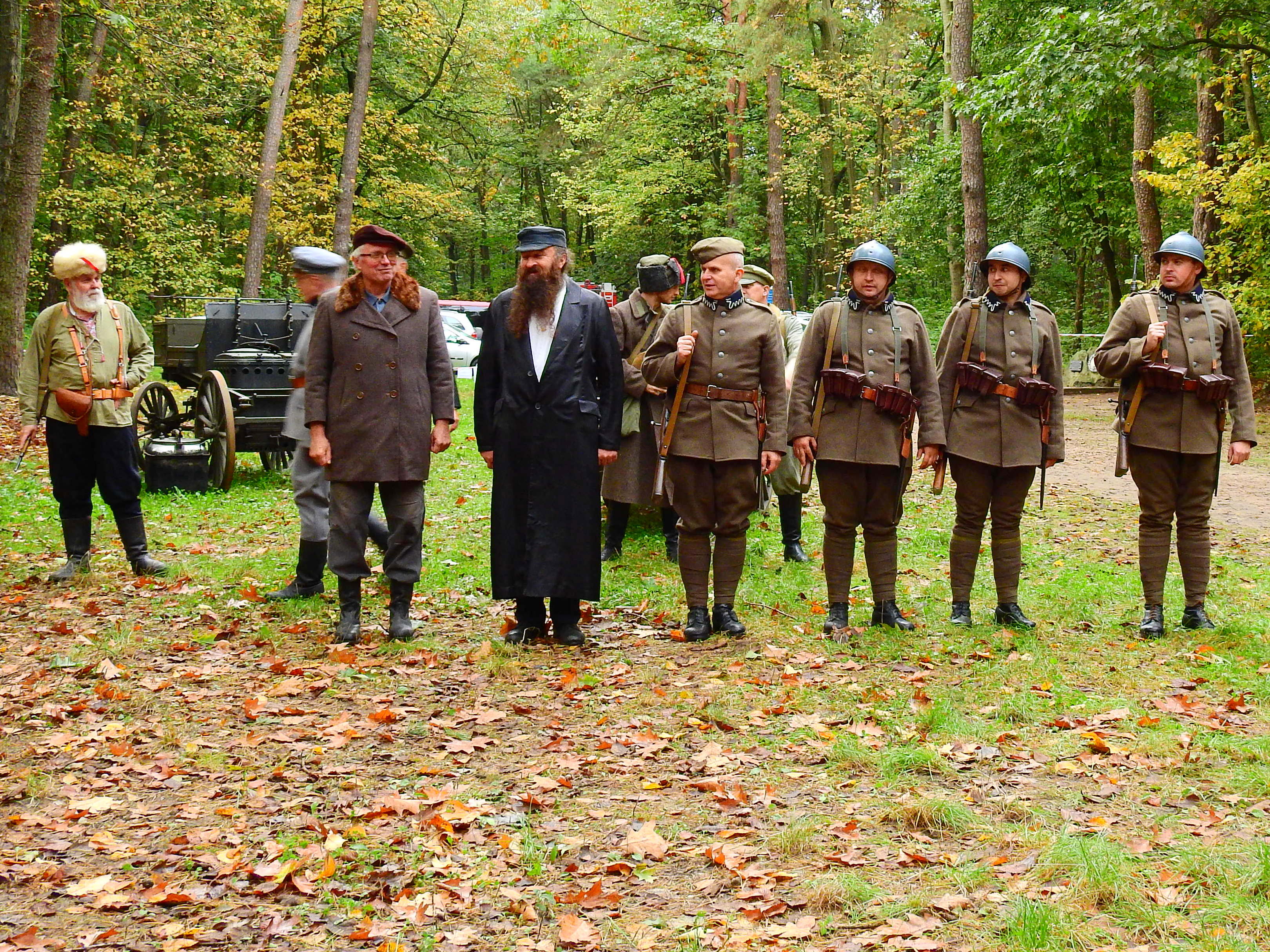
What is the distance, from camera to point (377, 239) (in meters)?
6.66

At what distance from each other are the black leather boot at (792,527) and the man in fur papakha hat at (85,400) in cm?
462

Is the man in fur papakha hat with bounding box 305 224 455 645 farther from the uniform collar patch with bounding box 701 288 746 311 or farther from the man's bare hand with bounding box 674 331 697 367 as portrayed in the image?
the uniform collar patch with bounding box 701 288 746 311

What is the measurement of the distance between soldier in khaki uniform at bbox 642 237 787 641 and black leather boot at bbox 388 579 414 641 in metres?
1.59

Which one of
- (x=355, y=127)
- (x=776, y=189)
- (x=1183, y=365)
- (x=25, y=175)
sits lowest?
(x=1183, y=365)

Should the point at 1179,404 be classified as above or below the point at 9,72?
below

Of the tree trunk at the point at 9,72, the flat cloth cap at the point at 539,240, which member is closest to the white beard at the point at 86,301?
the flat cloth cap at the point at 539,240

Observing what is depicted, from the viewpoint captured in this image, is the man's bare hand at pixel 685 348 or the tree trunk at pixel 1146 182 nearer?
the man's bare hand at pixel 685 348

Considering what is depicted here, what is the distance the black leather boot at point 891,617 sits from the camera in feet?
23.2

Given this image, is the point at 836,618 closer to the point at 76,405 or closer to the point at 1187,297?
the point at 1187,297

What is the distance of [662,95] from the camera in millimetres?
32031

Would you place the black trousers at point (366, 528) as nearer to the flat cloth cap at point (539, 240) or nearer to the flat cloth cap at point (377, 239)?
the flat cloth cap at point (377, 239)

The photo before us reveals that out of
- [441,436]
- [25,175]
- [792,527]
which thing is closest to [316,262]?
[441,436]

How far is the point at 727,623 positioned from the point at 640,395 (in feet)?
7.66

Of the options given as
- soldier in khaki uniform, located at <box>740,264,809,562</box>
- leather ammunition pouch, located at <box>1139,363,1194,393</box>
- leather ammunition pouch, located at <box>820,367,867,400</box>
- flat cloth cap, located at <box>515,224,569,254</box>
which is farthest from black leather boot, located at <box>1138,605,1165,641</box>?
flat cloth cap, located at <box>515,224,569,254</box>
